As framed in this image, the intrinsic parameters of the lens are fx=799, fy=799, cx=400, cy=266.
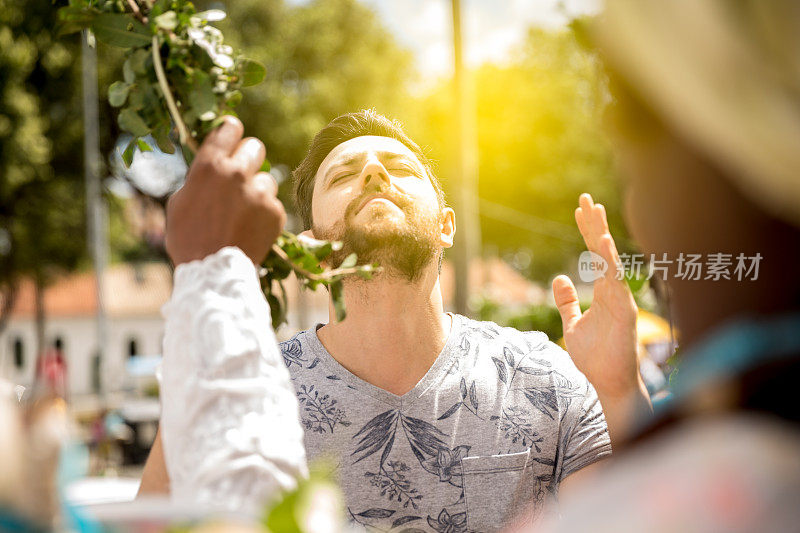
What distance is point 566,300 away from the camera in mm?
2234

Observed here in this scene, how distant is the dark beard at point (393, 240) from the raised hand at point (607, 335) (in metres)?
0.51

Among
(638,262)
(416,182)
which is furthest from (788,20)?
(416,182)

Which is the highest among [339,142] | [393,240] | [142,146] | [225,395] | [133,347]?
[339,142]

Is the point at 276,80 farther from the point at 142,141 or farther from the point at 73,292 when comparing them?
the point at 73,292

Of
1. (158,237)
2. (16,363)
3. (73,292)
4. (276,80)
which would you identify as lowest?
(16,363)

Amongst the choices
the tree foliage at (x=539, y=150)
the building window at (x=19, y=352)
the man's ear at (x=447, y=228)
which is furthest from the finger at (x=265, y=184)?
the building window at (x=19, y=352)

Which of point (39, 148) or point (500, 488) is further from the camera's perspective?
point (39, 148)

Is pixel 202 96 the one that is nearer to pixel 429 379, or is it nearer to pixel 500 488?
pixel 429 379

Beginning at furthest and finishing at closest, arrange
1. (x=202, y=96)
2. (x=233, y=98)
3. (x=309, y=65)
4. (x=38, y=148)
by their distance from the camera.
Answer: (x=309, y=65), (x=38, y=148), (x=233, y=98), (x=202, y=96)

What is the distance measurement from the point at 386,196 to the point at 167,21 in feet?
3.48

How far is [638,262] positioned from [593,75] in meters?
1.12

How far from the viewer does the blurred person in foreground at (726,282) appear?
0.74 metres

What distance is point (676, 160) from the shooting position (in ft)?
2.97

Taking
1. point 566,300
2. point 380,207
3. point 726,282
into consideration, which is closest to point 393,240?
point 380,207
